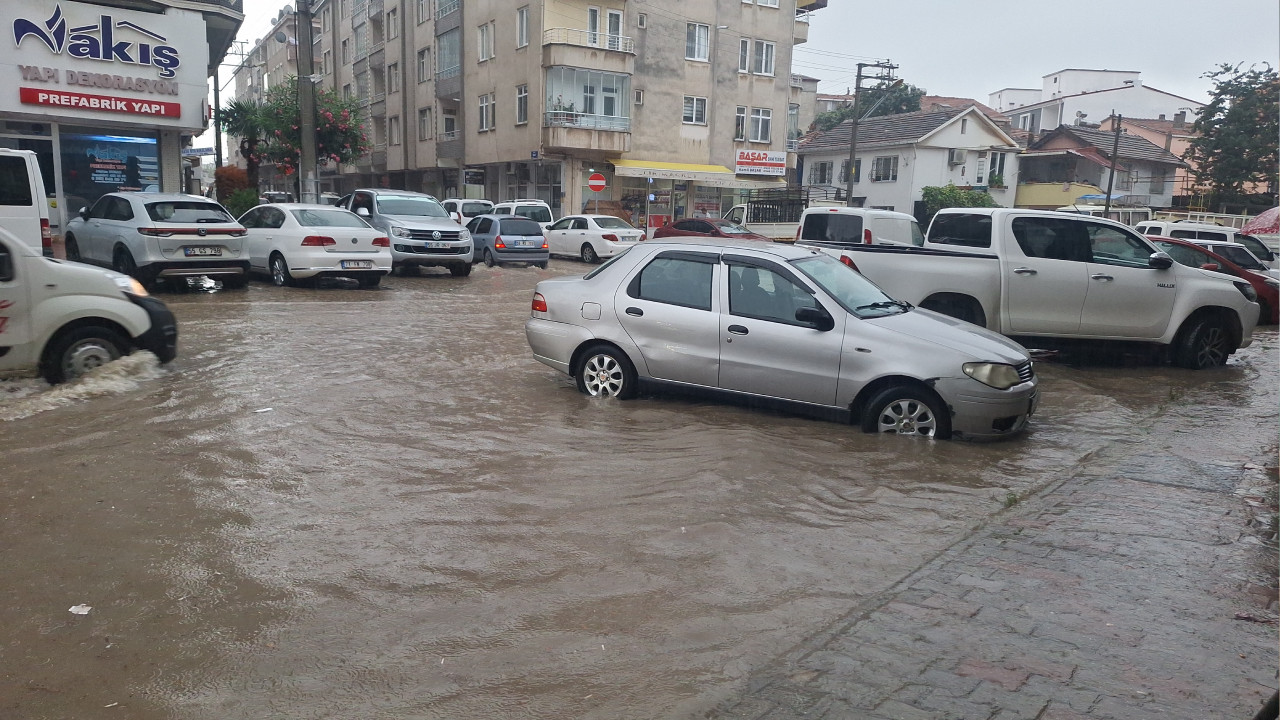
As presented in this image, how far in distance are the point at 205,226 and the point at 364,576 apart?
1257 cm

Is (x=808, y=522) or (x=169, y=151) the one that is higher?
(x=169, y=151)

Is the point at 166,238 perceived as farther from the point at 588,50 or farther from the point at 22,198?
the point at 588,50

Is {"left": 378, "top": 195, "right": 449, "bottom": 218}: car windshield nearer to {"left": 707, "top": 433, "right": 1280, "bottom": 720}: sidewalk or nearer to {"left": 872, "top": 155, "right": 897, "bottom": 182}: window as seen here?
{"left": 707, "top": 433, "right": 1280, "bottom": 720}: sidewalk

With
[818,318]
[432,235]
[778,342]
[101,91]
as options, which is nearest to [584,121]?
[101,91]

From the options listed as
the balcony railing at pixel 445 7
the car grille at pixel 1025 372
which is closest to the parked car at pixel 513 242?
the car grille at pixel 1025 372

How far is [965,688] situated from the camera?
3.69 m

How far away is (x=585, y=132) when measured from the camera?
125ft

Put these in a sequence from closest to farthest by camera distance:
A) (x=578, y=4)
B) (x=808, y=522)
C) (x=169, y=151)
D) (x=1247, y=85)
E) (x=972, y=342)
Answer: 1. (x=808, y=522)
2. (x=972, y=342)
3. (x=169, y=151)
4. (x=578, y=4)
5. (x=1247, y=85)

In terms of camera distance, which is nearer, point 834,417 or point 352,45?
point 834,417

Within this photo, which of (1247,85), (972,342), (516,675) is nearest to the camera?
(516,675)

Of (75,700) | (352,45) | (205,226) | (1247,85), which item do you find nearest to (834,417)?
(75,700)

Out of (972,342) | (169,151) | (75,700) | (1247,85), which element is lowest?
(75,700)

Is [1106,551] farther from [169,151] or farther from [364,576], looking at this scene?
[169,151]

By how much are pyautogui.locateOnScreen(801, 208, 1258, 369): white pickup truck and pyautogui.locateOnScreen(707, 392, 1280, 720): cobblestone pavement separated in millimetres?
5119
